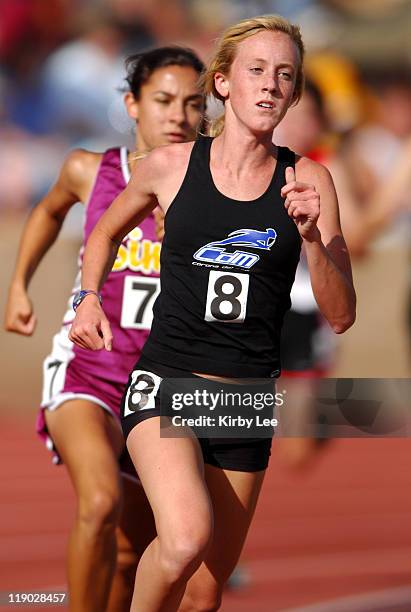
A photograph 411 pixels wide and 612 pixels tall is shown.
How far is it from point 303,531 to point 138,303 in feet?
12.1

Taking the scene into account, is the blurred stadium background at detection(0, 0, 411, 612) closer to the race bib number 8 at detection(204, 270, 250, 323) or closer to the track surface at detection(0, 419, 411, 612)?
the track surface at detection(0, 419, 411, 612)

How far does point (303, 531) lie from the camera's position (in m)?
8.08

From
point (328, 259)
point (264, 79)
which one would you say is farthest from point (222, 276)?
point (264, 79)

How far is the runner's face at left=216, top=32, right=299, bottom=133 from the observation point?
379cm

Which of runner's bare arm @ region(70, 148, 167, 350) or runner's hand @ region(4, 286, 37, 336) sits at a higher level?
runner's bare arm @ region(70, 148, 167, 350)

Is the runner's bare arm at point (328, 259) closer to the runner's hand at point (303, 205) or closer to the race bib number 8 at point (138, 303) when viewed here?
the runner's hand at point (303, 205)

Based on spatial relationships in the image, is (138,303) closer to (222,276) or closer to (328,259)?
(222,276)

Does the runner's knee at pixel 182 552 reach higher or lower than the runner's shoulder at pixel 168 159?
lower

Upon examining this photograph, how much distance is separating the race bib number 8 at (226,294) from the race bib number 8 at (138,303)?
109 cm

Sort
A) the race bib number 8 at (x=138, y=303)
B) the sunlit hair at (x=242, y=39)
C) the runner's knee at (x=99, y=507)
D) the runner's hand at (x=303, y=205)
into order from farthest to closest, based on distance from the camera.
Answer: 1. the race bib number 8 at (x=138, y=303)
2. the runner's knee at (x=99, y=507)
3. the sunlit hair at (x=242, y=39)
4. the runner's hand at (x=303, y=205)

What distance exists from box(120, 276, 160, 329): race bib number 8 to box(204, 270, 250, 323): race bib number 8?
1090 millimetres

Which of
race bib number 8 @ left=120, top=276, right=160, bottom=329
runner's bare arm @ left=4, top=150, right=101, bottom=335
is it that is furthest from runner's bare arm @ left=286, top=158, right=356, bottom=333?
runner's bare arm @ left=4, top=150, right=101, bottom=335

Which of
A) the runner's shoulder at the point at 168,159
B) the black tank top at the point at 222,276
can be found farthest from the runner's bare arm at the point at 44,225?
the black tank top at the point at 222,276

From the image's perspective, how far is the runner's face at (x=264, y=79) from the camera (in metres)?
3.79
